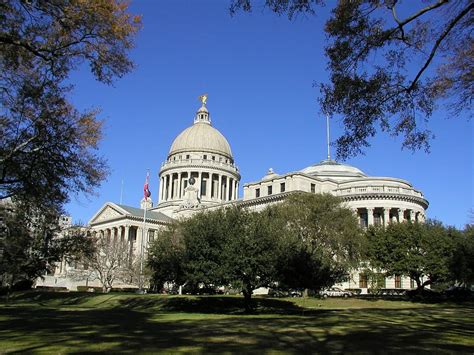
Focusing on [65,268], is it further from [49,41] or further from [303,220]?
[49,41]

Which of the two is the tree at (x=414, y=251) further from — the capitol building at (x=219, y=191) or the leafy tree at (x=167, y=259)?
the leafy tree at (x=167, y=259)

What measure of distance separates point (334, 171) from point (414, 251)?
48.6 m

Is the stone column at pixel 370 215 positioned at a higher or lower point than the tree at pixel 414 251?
higher

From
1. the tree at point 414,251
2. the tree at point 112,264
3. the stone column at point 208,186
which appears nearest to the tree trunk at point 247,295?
the tree at point 414,251

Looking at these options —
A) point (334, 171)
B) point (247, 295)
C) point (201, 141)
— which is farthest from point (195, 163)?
point (247, 295)

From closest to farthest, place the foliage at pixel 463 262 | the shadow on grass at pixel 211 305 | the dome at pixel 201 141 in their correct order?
1. the shadow on grass at pixel 211 305
2. the foliage at pixel 463 262
3. the dome at pixel 201 141

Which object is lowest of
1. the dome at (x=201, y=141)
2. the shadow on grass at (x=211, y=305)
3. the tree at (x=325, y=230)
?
the shadow on grass at (x=211, y=305)

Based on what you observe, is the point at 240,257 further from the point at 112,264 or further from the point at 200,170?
the point at 200,170

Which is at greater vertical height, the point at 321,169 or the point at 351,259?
the point at 321,169

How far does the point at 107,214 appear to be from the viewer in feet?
390

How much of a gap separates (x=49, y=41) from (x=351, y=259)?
44.7 metres

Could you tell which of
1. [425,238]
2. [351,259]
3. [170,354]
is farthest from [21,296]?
[170,354]

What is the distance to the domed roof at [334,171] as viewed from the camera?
320 feet

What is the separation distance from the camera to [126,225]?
110 meters
